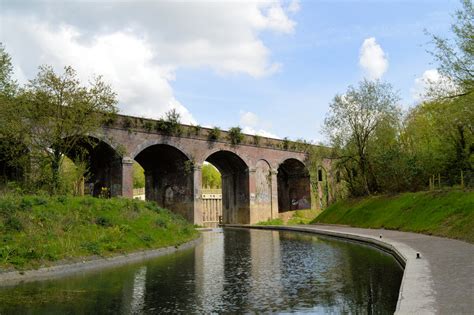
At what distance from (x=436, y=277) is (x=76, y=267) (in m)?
9.43

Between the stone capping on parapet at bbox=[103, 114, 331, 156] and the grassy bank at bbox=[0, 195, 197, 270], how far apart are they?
11.5 m

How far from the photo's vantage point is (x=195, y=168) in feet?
111

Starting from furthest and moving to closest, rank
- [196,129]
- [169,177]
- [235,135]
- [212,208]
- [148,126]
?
1. [212,208]
2. [235,135]
3. [169,177]
4. [196,129]
5. [148,126]

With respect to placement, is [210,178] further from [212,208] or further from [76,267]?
[76,267]

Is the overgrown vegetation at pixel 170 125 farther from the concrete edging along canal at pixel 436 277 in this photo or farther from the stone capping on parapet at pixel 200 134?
the concrete edging along canal at pixel 436 277

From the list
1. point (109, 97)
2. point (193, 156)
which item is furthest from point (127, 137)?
point (109, 97)

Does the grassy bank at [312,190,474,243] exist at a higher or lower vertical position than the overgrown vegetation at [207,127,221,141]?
lower

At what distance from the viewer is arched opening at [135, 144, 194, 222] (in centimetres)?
3381

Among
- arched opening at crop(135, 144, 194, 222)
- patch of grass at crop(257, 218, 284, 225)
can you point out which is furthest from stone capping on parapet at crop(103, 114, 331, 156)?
patch of grass at crop(257, 218, 284, 225)

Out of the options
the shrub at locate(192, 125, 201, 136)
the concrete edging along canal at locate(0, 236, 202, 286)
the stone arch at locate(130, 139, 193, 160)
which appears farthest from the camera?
the shrub at locate(192, 125, 201, 136)

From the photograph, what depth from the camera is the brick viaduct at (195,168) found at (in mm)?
29781

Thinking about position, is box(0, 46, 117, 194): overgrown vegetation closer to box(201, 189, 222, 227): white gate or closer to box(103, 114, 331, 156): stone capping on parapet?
box(103, 114, 331, 156): stone capping on parapet

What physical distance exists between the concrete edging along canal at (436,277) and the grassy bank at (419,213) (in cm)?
202

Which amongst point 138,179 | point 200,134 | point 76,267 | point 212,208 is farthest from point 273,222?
point 138,179
